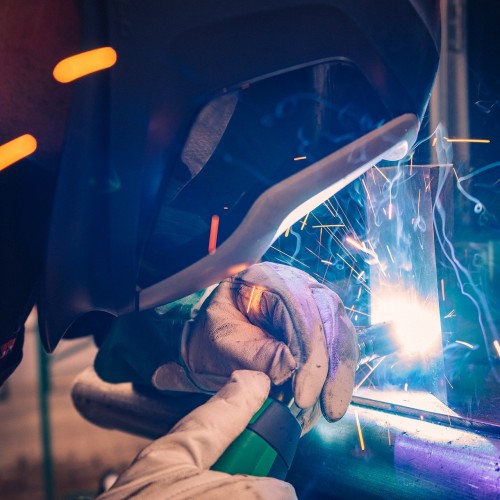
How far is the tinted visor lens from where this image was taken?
693 millimetres

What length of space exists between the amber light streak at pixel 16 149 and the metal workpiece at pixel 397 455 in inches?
28.7

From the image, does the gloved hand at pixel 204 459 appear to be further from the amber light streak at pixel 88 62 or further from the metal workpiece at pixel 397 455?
the amber light streak at pixel 88 62

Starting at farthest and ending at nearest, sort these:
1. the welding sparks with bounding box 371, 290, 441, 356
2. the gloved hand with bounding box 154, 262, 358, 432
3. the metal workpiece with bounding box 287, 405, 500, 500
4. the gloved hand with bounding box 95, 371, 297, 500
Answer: the welding sparks with bounding box 371, 290, 441, 356
the gloved hand with bounding box 154, 262, 358, 432
the metal workpiece with bounding box 287, 405, 500, 500
the gloved hand with bounding box 95, 371, 297, 500

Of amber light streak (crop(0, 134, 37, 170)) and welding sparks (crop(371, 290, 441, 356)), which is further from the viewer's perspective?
welding sparks (crop(371, 290, 441, 356))

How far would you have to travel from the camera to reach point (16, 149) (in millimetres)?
684

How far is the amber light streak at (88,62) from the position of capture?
63cm

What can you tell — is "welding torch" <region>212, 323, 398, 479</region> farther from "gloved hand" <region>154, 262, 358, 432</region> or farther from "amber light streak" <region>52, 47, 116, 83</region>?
"amber light streak" <region>52, 47, 116, 83</region>

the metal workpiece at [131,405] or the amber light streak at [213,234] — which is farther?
the metal workpiece at [131,405]

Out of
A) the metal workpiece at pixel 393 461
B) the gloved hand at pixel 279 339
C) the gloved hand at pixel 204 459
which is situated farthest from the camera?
the gloved hand at pixel 279 339

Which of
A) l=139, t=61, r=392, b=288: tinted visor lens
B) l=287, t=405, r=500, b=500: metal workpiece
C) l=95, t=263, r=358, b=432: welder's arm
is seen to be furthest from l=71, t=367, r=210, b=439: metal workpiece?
l=139, t=61, r=392, b=288: tinted visor lens

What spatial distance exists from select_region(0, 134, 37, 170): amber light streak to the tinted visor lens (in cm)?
22

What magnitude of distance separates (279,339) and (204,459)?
308 mm

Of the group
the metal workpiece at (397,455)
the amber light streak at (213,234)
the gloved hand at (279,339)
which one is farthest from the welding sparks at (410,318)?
the amber light streak at (213,234)

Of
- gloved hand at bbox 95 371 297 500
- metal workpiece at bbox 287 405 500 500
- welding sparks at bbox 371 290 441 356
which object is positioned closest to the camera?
gloved hand at bbox 95 371 297 500
